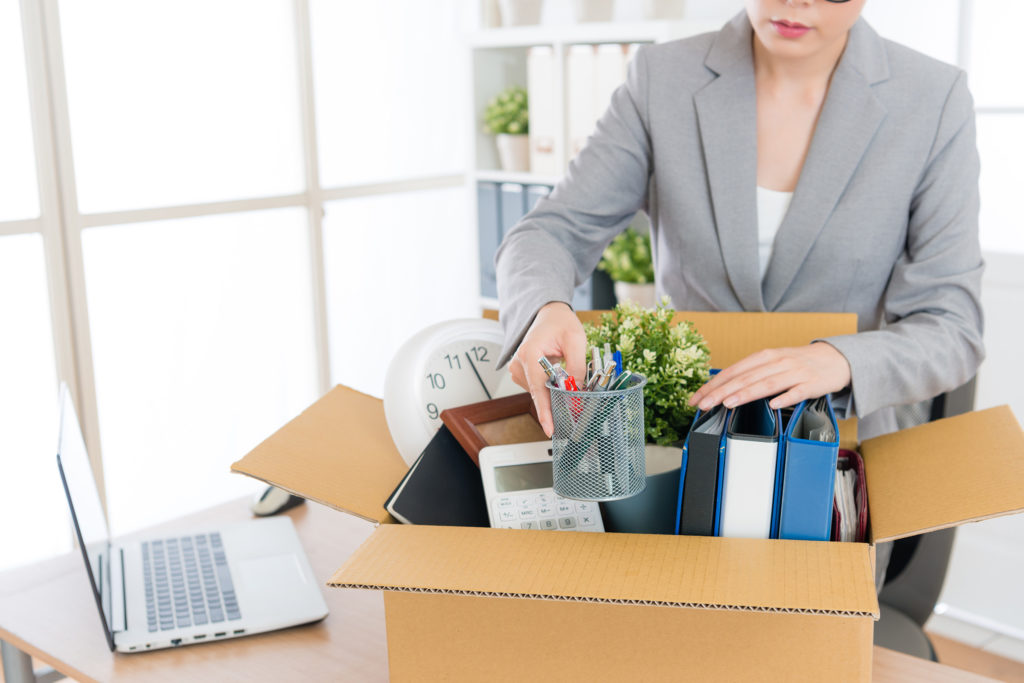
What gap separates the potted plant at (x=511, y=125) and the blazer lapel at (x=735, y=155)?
1.99 m

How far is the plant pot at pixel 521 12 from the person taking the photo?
3.33 m

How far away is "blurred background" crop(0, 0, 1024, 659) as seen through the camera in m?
2.52

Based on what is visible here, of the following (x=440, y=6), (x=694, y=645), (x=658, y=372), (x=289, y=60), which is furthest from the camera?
(x=440, y=6)

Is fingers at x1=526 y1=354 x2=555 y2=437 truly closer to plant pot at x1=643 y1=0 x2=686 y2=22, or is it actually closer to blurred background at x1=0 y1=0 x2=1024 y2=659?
blurred background at x1=0 y1=0 x2=1024 y2=659

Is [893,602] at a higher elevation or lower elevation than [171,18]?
lower

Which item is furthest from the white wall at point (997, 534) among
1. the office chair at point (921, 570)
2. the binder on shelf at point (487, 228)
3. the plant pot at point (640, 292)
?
the binder on shelf at point (487, 228)

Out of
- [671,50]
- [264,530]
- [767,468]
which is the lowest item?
[264,530]

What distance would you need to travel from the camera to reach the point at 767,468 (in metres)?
0.82

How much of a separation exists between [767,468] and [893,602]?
0.90m

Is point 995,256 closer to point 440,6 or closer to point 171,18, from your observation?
point 440,6

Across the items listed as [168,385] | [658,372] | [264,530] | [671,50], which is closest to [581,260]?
[671,50]

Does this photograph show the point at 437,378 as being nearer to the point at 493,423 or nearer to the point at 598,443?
the point at 493,423

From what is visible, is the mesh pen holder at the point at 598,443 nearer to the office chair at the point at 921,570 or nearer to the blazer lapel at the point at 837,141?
the blazer lapel at the point at 837,141

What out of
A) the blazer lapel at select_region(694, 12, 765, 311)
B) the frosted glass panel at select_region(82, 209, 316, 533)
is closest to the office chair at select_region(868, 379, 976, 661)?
the blazer lapel at select_region(694, 12, 765, 311)
